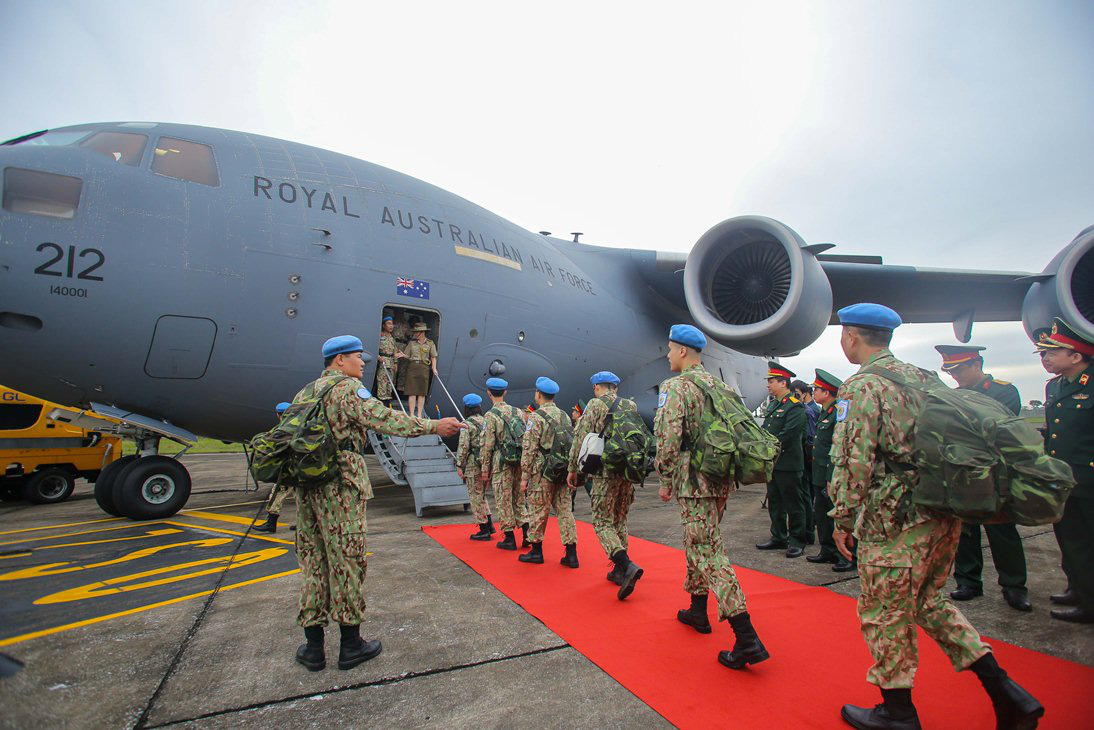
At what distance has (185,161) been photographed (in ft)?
18.8

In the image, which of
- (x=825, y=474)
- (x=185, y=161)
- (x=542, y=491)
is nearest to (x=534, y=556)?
(x=542, y=491)

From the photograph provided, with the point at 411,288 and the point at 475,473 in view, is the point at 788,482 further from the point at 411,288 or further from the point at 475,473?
the point at 411,288

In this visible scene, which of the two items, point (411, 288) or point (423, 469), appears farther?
point (423, 469)

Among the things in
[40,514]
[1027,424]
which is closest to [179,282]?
[40,514]

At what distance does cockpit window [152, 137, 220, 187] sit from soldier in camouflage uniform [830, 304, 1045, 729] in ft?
20.6

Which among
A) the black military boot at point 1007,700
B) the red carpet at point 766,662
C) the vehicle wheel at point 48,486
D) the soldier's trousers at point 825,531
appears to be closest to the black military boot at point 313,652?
the red carpet at point 766,662

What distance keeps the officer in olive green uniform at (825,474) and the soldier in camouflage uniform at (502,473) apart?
2745 millimetres

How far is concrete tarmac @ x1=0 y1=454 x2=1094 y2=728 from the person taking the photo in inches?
91.7

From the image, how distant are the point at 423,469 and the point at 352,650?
14.5 feet

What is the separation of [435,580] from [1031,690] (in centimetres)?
Result: 351

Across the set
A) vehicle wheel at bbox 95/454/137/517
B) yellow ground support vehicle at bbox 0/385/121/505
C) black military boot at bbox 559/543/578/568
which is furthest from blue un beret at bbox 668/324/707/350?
yellow ground support vehicle at bbox 0/385/121/505

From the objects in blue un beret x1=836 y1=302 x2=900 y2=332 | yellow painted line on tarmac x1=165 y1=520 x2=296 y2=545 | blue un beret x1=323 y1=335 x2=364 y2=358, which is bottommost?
yellow painted line on tarmac x1=165 y1=520 x2=296 y2=545

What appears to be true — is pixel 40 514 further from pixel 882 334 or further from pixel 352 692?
pixel 882 334

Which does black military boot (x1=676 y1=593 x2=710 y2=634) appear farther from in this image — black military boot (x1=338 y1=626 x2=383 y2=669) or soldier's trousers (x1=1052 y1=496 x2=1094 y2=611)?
soldier's trousers (x1=1052 y1=496 x2=1094 y2=611)
